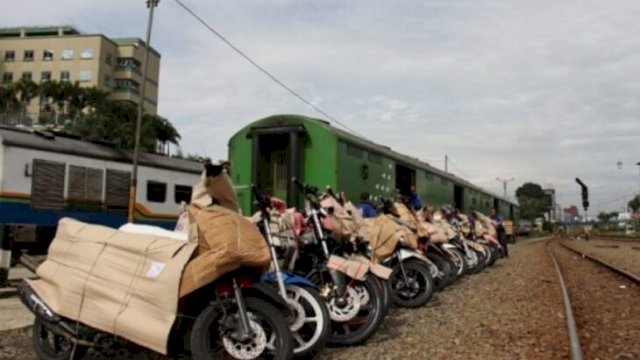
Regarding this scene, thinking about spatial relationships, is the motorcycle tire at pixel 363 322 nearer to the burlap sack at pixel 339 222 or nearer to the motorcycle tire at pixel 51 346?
the burlap sack at pixel 339 222

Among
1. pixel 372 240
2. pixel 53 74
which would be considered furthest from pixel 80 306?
pixel 53 74

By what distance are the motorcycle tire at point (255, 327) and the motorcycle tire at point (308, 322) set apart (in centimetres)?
55

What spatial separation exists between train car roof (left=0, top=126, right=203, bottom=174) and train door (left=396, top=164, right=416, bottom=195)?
6.04 m

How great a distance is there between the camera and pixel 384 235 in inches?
298

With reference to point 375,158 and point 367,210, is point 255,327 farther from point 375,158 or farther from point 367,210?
point 375,158

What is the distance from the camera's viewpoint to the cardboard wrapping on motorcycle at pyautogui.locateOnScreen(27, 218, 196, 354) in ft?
13.8

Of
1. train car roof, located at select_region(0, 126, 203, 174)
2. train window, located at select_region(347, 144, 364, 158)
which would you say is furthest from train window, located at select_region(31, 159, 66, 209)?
train window, located at select_region(347, 144, 364, 158)

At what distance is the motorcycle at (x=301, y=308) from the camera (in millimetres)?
4867

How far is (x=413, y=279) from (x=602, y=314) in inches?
102

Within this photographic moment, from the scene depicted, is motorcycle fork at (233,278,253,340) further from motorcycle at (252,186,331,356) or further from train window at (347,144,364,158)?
train window at (347,144,364,158)

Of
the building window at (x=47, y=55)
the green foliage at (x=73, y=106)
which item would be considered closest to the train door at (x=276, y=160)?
the green foliage at (x=73, y=106)

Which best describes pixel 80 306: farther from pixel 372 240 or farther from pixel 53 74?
pixel 53 74

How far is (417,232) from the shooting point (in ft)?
29.0

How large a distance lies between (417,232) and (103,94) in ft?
153
